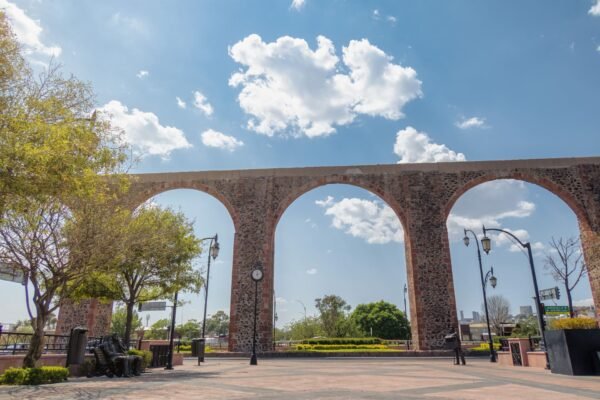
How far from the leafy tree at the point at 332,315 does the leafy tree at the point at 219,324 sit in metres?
53.9

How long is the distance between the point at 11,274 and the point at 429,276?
57.7 ft

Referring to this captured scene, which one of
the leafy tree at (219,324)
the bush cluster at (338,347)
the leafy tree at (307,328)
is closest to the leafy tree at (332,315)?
the leafy tree at (307,328)

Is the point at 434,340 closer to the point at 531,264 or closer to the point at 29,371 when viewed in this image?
the point at 531,264

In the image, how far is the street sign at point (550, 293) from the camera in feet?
39.2

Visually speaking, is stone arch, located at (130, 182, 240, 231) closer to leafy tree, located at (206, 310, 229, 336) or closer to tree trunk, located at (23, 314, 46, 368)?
tree trunk, located at (23, 314, 46, 368)

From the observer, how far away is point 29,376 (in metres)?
7.26

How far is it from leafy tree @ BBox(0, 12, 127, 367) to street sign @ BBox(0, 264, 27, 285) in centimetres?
27

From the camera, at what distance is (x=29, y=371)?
732cm

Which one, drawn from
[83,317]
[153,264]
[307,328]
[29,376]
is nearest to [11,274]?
[29,376]

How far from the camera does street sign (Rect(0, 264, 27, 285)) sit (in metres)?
9.02

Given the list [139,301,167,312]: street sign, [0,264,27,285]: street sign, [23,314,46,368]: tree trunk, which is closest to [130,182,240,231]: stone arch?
[139,301,167,312]: street sign

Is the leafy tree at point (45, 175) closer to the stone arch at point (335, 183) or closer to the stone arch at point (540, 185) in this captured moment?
the stone arch at point (335, 183)

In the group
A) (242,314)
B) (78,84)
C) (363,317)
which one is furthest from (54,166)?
(363,317)

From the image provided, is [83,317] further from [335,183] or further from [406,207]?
[406,207]
